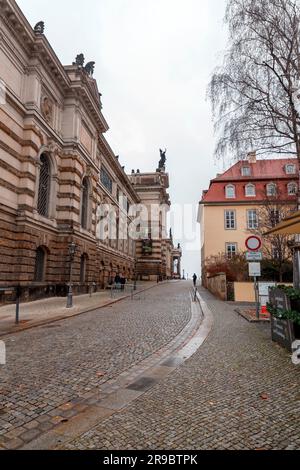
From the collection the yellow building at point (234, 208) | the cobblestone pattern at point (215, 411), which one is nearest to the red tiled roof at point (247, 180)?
the yellow building at point (234, 208)

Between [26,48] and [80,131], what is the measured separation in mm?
6647

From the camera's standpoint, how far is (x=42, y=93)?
65.6 feet

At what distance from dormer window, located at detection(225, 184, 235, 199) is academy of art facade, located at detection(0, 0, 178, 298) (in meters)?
15.9

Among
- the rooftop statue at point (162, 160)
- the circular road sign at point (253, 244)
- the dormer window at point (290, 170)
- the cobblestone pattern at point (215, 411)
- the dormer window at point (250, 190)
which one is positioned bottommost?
the cobblestone pattern at point (215, 411)

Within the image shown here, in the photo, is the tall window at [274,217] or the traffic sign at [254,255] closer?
the traffic sign at [254,255]

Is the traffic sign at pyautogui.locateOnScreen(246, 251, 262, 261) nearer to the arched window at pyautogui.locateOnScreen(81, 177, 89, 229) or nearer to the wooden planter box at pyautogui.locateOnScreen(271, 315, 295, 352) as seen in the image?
the wooden planter box at pyautogui.locateOnScreen(271, 315, 295, 352)

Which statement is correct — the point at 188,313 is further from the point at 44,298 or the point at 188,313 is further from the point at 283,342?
the point at 44,298

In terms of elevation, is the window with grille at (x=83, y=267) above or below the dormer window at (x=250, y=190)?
below

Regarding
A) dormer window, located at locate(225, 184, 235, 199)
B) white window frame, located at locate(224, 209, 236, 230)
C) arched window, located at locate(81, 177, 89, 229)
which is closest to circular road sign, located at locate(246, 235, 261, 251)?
arched window, located at locate(81, 177, 89, 229)

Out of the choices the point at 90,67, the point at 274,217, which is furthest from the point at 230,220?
the point at 90,67

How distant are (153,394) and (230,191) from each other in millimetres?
34873

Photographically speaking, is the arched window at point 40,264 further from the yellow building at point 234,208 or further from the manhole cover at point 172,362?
the yellow building at point 234,208

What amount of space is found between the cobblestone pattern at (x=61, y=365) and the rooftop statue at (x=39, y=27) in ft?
59.2

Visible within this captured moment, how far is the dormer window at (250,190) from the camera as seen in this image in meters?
36.2
